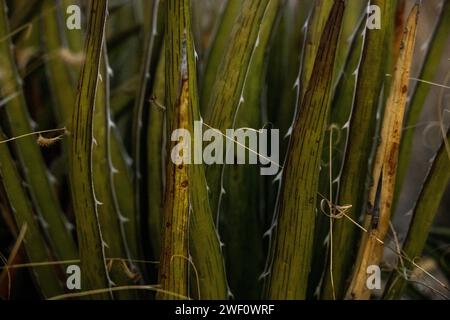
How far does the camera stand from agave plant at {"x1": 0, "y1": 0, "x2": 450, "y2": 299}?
0.59 metres

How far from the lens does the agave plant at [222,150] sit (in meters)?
0.59

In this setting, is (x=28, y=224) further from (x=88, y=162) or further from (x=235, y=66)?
(x=235, y=66)

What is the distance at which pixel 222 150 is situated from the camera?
0.65 m

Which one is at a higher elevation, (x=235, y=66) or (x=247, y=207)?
(x=235, y=66)

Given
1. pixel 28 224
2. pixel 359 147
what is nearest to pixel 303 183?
pixel 359 147

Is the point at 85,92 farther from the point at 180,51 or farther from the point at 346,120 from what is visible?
the point at 346,120

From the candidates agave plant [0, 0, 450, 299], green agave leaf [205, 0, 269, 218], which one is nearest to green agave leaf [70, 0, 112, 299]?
agave plant [0, 0, 450, 299]

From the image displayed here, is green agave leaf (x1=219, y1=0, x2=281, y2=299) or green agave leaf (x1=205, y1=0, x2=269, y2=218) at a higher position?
green agave leaf (x1=205, y1=0, x2=269, y2=218)

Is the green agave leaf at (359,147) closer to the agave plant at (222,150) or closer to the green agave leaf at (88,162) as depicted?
the agave plant at (222,150)

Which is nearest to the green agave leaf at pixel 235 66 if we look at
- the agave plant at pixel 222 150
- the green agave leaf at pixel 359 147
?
the agave plant at pixel 222 150

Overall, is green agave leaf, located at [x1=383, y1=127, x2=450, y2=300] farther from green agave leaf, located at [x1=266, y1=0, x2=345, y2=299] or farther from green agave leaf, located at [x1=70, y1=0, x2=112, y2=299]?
green agave leaf, located at [x1=70, y1=0, x2=112, y2=299]

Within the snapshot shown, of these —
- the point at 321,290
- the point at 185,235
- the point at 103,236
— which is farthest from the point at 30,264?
the point at 321,290
